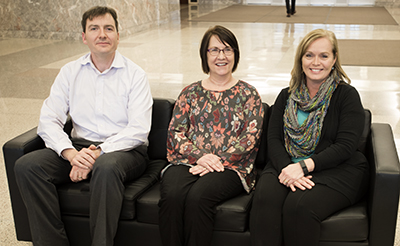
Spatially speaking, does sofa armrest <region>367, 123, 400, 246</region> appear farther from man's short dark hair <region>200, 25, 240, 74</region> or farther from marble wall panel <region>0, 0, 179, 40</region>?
marble wall panel <region>0, 0, 179, 40</region>

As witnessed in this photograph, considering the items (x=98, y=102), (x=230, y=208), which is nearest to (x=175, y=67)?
(x=98, y=102)

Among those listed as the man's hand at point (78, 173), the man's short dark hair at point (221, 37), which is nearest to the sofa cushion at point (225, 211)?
the man's hand at point (78, 173)

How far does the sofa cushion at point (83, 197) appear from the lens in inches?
90.8

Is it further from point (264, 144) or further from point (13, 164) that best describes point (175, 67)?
point (13, 164)

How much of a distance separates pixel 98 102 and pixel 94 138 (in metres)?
0.23

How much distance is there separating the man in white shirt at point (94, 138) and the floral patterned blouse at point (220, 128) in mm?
219

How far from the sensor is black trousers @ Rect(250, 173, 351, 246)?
6.68 ft

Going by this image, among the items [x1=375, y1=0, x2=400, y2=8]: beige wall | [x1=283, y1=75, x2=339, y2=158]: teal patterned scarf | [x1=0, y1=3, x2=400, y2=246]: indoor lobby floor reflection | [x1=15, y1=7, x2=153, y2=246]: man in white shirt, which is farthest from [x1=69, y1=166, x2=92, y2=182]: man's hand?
[x1=375, y1=0, x2=400, y2=8]: beige wall

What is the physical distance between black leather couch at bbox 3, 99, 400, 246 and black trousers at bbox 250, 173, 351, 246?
0.06m

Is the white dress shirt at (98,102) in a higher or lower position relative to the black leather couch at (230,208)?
higher

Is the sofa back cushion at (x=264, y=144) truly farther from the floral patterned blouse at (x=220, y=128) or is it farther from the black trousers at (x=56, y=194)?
the black trousers at (x=56, y=194)

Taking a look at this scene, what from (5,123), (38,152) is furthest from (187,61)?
Result: (38,152)

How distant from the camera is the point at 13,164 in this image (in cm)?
244

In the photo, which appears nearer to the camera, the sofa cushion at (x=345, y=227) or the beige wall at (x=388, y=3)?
the sofa cushion at (x=345, y=227)
